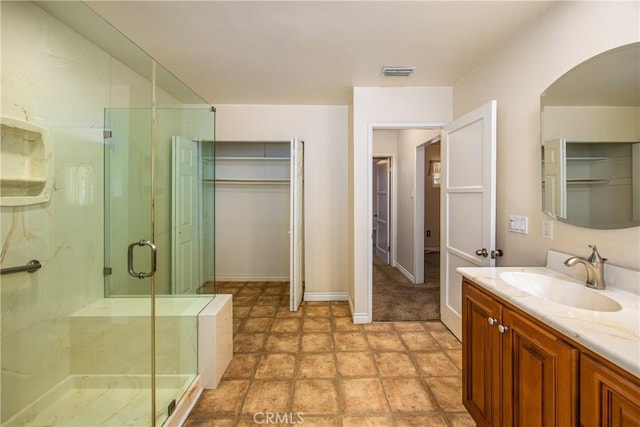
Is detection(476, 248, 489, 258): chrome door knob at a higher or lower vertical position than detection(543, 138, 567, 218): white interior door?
lower

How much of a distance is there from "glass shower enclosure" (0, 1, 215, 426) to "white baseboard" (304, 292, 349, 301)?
152 cm

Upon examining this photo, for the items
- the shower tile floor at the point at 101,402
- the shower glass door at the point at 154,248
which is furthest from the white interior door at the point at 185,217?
the shower tile floor at the point at 101,402

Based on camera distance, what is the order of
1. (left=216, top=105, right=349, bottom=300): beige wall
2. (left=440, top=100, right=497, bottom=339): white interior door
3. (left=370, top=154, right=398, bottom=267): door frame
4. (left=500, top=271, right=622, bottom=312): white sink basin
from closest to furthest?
1. (left=500, top=271, right=622, bottom=312): white sink basin
2. (left=440, top=100, right=497, bottom=339): white interior door
3. (left=216, top=105, right=349, bottom=300): beige wall
4. (left=370, top=154, right=398, bottom=267): door frame

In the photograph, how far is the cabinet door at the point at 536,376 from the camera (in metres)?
0.90

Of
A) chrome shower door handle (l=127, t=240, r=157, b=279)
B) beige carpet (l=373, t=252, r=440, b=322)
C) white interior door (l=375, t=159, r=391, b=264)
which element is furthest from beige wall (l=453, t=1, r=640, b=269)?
white interior door (l=375, t=159, r=391, b=264)

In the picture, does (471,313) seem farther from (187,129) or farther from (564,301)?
(187,129)

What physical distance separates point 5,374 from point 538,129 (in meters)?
3.31

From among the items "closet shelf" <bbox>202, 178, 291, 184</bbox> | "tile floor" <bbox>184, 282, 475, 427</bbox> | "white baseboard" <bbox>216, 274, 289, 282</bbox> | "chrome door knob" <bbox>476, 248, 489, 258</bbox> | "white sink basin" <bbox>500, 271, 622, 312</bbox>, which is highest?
"closet shelf" <bbox>202, 178, 291, 184</bbox>

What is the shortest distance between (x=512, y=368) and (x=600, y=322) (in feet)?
1.31

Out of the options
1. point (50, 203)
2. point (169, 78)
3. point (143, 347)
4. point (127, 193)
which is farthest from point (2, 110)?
point (143, 347)

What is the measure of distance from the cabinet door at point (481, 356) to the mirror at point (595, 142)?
684 millimetres

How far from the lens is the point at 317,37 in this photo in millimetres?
1981

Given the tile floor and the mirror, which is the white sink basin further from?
the tile floor

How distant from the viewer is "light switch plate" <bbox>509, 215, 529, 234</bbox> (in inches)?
72.7
